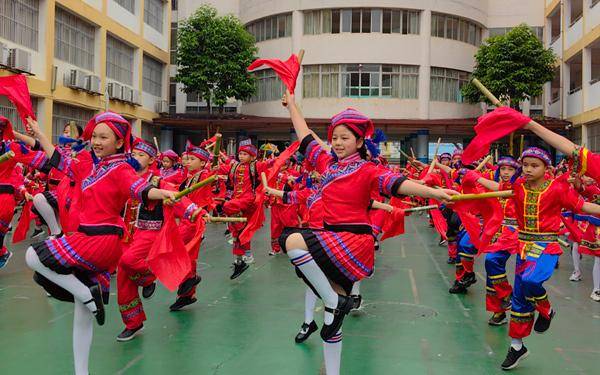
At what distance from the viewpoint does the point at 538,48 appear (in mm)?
27734

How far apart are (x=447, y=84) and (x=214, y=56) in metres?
12.9

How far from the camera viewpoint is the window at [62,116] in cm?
2094

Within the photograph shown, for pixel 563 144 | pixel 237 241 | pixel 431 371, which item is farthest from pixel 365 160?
pixel 237 241

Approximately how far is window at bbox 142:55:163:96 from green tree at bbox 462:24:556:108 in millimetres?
16852

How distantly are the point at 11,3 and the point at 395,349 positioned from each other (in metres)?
17.2

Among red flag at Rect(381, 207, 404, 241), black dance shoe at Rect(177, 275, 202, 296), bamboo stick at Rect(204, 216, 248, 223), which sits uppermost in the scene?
bamboo stick at Rect(204, 216, 248, 223)

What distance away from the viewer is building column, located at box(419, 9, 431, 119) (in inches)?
1235

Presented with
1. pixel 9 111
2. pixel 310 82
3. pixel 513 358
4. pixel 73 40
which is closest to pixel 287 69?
pixel 513 358

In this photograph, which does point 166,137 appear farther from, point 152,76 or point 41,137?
point 41,137

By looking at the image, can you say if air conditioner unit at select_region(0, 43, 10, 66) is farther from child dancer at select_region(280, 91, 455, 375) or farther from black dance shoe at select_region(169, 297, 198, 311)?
child dancer at select_region(280, 91, 455, 375)

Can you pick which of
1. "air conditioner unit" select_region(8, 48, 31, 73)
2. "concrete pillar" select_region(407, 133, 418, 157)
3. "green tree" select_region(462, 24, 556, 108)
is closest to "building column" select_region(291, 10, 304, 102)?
"concrete pillar" select_region(407, 133, 418, 157)

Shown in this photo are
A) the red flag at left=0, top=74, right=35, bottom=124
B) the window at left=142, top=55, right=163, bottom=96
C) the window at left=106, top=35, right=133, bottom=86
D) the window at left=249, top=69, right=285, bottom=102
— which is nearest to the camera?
the red flag at left=0, top=74, right=35, bottom=124

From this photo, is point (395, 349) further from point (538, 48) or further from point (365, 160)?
point (538, 48)

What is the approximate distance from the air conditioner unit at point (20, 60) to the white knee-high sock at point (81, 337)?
50.1ft
